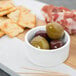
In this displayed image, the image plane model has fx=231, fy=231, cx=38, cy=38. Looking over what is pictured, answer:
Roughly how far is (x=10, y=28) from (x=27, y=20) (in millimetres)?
101

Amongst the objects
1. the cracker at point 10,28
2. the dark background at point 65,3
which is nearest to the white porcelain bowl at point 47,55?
the cracker at point 10,28

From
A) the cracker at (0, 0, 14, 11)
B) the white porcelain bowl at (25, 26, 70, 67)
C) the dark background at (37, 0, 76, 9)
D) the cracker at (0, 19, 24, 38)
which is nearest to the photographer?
the white porcelain bowl at (25, 26, 70, 67)

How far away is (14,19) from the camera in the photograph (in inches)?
42.1

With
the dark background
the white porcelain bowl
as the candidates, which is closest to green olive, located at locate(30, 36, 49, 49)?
the white porcelain bowl

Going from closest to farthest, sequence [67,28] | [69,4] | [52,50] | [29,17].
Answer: [52,50]
[67,28]
[29,17]
[69,4]

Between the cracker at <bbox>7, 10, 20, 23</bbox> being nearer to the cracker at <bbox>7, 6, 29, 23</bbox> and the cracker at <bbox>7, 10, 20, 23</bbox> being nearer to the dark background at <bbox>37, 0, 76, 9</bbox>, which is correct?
the cracker at <bbox>7, 6, 29, 23</bbox>

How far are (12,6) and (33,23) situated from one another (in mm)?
172

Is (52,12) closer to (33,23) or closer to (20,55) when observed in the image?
(33,23)

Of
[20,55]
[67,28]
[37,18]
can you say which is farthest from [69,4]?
[20,55]

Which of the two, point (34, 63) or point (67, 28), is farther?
point (67, 28)

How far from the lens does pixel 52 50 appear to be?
0.80 metres

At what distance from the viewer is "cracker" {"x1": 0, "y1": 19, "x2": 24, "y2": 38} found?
998 mm

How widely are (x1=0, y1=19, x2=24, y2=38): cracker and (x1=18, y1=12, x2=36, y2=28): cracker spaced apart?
27mm

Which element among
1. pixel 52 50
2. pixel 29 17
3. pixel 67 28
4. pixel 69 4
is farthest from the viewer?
pixel 69 4
